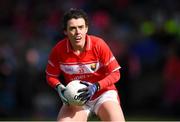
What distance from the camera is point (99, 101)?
27.9 feet

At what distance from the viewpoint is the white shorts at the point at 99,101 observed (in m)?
8.45

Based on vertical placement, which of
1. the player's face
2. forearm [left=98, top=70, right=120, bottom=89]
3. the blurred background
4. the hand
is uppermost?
the player's face

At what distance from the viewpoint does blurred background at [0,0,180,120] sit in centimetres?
1443

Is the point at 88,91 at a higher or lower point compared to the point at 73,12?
lower

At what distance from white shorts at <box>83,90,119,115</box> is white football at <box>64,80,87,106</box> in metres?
0.33

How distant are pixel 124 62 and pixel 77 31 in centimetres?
618

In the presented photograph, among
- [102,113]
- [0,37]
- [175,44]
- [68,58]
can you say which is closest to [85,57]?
[68,58]

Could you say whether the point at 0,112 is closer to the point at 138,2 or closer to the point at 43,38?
the point at 43,38

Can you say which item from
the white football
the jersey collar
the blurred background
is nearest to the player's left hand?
the white football

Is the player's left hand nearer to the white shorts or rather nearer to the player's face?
the white shorts

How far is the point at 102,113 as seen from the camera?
329 inches

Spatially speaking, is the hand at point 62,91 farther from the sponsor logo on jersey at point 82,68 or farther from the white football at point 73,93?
the sponsor logo on jersey at point 82,68

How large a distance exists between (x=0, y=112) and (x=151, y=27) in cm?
374

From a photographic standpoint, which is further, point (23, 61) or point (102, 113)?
point (23, 61)
